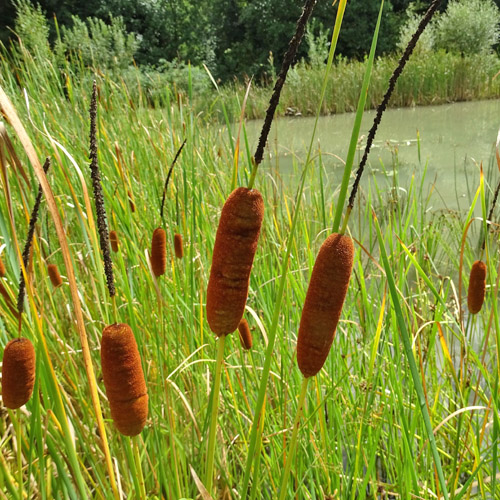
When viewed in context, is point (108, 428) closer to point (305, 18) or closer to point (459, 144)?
point (305, 18)

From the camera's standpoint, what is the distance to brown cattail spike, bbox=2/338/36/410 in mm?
334

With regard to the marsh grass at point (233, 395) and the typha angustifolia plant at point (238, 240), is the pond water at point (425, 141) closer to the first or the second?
the marsh grass at point (233, 395)

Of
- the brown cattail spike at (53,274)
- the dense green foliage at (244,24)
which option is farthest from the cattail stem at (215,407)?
the dense green foliage at (244,24)

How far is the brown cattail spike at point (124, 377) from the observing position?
278 millimetres

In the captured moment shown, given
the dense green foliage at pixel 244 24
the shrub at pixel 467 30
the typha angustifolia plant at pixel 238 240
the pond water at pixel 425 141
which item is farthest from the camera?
the dense green foliage at pixel 244 24

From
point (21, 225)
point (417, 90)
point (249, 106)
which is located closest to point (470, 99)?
point (417, 90)

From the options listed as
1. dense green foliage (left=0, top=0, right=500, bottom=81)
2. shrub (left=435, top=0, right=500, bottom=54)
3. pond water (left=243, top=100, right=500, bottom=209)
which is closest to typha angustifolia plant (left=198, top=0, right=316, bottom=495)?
pond water (left=243, top=100, right=500, bottom=209)

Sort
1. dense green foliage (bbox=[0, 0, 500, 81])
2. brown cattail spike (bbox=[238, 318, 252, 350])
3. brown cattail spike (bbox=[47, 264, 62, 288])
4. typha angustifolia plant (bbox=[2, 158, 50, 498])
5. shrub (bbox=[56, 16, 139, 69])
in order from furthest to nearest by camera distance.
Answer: dense green foliage (bbox=[0, 0, 500, 81]) < shrub (bbox=[56, 16, 139, 69]) < brown cattail spike (bbox=[47, 264, 62, 288]) < brown cattail spike (bbox=[238, 318, 252, 350]) < typha angustifolia plant (bbox=[2, 158, 50, 498])

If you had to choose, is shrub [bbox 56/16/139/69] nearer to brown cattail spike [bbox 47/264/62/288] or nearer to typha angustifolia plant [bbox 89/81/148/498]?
brown cattail spike [bbox 47/264/62/288]

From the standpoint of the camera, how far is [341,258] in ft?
0.87

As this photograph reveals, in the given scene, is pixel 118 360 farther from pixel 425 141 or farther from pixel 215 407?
Result: pixel 425 141

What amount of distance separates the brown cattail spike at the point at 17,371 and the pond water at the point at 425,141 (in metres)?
2.28

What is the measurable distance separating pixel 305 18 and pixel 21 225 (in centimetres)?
106

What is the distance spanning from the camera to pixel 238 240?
0.25 m
